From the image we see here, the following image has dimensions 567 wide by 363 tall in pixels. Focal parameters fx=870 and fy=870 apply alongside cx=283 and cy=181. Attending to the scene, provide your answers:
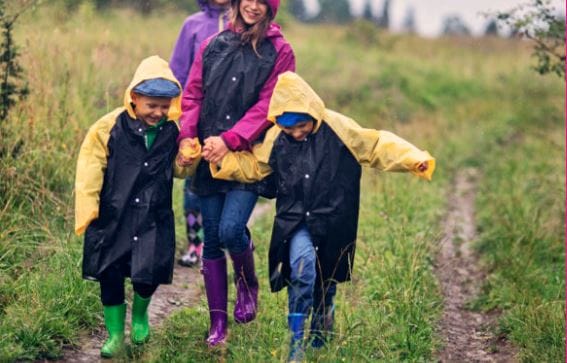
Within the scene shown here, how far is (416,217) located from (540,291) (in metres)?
2.26

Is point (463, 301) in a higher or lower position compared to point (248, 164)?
lower

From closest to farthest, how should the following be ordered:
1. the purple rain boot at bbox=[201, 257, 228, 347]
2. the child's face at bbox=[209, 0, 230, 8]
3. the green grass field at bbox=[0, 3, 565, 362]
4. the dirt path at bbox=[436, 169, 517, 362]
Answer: the green grass field at bbox=[0, 3, 565, 362]
the purple rain boot at bbox=[201, 257, 228, 347]
the dirt path at bbox=[436, 169, 517, 362]
the child's face at bbox=[209, 0, 230, 8]

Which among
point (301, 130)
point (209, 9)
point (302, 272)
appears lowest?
point (302, 272)

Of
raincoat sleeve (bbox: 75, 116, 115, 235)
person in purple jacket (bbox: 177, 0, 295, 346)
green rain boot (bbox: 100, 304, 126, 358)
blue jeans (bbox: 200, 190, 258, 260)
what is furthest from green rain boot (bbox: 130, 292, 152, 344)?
raincoat sleeve (bbox: 75, 116, 115, 235)

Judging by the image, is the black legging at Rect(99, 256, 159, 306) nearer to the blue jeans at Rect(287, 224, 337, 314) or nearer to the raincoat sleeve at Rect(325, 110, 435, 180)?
the blue jeans at Rect(287, 224, 337, 314)

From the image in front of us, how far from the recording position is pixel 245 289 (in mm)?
5305

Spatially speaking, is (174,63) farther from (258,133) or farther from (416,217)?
(416,217)

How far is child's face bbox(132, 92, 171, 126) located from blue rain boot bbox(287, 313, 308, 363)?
1.30 metres

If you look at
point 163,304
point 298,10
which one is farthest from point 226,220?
point 298,10

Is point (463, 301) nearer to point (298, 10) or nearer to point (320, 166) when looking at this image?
point (320, 166)

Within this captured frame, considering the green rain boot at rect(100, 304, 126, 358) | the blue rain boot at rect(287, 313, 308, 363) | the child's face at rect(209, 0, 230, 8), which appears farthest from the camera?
the child's face at rect(209, 0, 230, 8)

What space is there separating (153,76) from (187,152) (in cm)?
46

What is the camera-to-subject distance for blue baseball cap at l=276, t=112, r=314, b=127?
4.72 meters

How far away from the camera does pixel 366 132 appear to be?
4.77 meters
